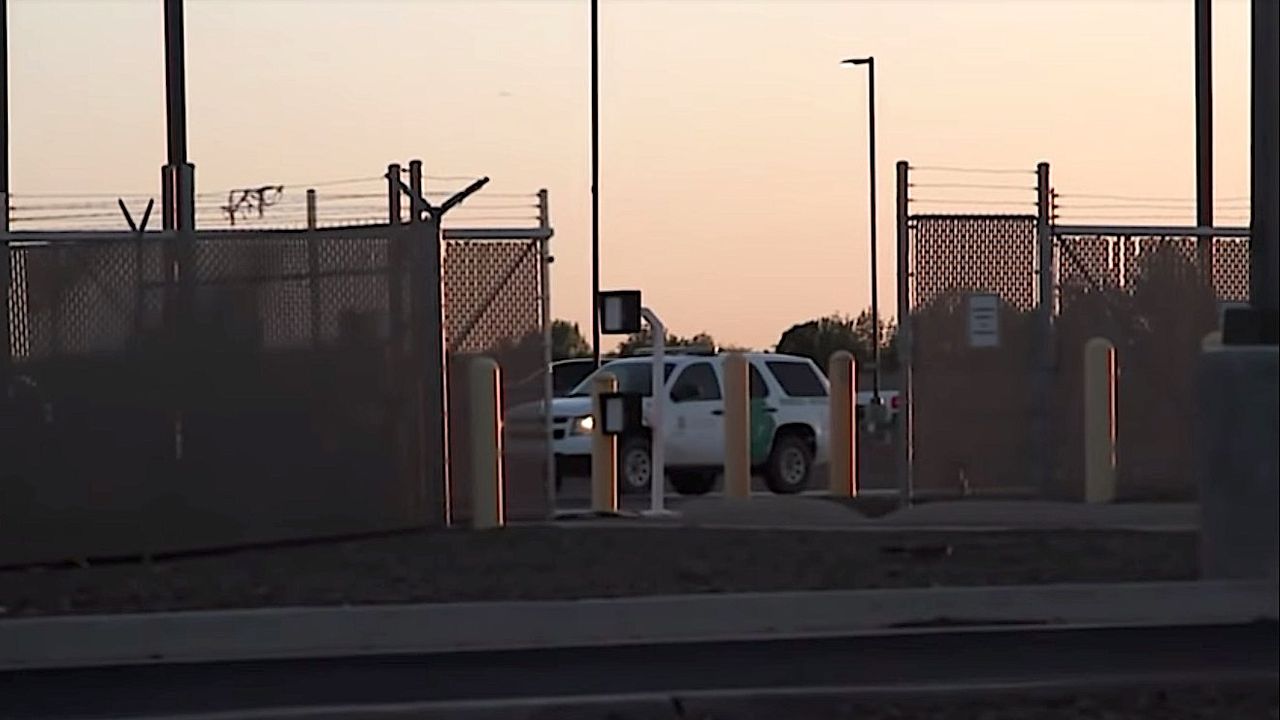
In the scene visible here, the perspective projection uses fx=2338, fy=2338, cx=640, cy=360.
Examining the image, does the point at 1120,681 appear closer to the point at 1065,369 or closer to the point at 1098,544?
the point at 1098,544

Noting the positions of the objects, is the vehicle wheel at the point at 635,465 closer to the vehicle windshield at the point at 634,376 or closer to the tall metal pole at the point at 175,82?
the vehicle windshield at the point at 634,376

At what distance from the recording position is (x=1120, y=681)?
9.69 metres

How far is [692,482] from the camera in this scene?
91.4 ft

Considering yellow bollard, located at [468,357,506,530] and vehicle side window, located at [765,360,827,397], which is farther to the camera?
vehicle side window, located at [765,360,827,397]

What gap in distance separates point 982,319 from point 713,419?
7787mm

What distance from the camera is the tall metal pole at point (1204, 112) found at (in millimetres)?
23469

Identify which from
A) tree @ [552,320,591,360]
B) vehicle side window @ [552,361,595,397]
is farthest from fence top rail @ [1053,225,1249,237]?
tree @ [552,320,591,360]

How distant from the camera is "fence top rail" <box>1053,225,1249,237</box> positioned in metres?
20.1

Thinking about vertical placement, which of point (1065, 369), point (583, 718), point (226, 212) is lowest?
point (583, 718)

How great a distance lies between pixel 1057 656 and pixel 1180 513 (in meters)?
7.42

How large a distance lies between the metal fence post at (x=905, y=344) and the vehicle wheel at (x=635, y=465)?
6.60 metres

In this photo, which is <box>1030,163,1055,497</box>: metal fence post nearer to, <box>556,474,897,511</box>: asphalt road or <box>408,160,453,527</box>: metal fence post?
<box>556,474,897,511</box>: asphalt road

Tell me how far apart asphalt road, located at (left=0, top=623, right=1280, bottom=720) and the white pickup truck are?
15.4 meters

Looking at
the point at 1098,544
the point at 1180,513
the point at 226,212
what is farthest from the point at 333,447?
the point at 1180,513
